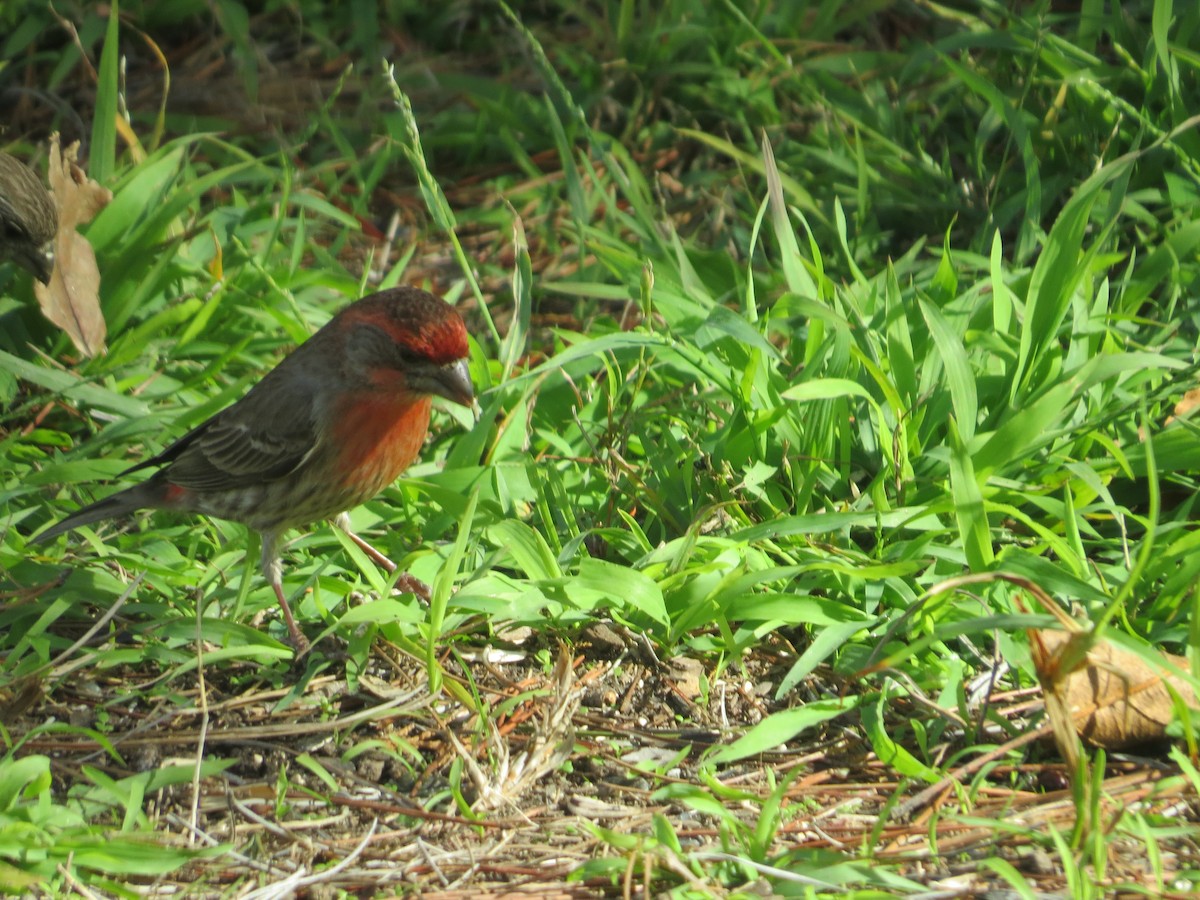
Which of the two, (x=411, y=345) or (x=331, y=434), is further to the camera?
(x=331, y=434)

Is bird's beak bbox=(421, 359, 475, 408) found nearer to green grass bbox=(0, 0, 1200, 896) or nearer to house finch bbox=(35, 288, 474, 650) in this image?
house finch bbox=(35, 288, 474, 650)

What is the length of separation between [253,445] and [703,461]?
4.33 ft

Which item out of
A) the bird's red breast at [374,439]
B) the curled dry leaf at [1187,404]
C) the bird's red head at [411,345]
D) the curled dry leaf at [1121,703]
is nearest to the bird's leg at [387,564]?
the bird's red breast at [374,439]

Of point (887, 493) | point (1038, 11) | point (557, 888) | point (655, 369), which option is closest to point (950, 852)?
point (557, 888)

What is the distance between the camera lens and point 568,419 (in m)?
4.30

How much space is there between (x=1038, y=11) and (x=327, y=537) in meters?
3.19

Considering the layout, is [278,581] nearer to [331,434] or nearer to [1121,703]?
[331,434]

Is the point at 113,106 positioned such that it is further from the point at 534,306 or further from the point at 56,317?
the point at 534,306

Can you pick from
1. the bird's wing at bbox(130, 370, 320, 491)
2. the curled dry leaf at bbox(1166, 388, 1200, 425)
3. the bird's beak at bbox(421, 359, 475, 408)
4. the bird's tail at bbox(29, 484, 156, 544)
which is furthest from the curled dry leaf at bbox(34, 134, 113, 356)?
the curled dry leaf at bbox(1166, 388, 1200, 425)

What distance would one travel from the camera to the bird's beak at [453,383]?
12.4ft

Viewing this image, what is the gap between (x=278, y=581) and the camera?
3.60 metres

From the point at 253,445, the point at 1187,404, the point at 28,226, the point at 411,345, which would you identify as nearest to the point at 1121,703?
the point at 1187,404

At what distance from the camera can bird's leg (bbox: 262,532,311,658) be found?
348cm

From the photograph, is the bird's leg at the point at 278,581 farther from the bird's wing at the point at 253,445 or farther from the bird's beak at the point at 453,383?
the bird's beak at the point at 453,383
